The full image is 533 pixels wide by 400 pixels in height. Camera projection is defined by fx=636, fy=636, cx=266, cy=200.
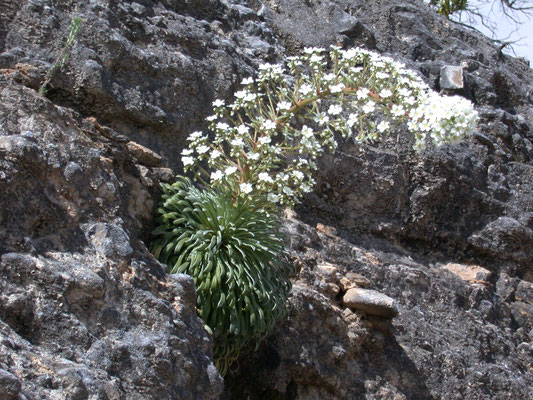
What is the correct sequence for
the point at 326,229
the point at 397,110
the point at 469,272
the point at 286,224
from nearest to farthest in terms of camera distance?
the point at 397,110 < the point at 286,224 < the point at 326,229 < the point at 469,272

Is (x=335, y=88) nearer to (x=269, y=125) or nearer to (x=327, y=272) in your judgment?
(x=269, y=125)

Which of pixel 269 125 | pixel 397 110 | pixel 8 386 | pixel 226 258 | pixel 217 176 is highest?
pixel 397 110

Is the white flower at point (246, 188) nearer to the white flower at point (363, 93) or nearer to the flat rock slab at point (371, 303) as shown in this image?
the white flower at point (363, 93)

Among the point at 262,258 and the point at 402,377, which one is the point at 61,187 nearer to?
the point at 262,258

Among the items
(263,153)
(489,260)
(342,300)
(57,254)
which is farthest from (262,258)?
(489,260)

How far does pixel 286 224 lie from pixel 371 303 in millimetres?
979

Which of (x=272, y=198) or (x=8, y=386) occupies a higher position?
(x=272, y=198)

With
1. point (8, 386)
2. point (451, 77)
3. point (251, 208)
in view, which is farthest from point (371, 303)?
point (451, 77)

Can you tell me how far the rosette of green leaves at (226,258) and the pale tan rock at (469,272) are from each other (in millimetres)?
2245

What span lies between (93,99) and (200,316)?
187 centimetres

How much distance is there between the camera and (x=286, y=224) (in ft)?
16.9

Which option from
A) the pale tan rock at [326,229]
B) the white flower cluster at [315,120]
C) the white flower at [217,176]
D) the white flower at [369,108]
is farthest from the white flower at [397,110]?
the pale tan rock at [326,229]

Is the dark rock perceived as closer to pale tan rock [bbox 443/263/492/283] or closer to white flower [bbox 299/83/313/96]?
white flower [bbox 299/83/313/96]

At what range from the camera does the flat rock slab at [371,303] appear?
4578 mm
